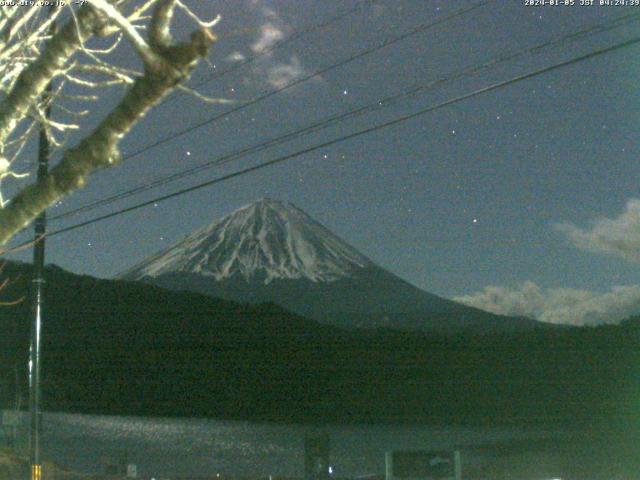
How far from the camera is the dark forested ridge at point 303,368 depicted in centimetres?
10350

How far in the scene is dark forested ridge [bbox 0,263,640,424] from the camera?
104 m

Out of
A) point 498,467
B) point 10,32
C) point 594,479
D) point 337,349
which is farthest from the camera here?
point 337,349

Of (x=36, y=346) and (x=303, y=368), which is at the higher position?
(x=303, y=368)

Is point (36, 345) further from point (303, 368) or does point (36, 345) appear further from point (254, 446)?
point (303, 368)

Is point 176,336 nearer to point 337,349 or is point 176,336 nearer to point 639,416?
point 337,349

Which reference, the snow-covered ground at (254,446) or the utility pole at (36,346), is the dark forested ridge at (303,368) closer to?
the snow-covered ground at (254,446)

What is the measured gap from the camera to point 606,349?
99.7 m

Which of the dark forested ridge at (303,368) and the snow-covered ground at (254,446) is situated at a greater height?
the dark forested ridge at (303,368)

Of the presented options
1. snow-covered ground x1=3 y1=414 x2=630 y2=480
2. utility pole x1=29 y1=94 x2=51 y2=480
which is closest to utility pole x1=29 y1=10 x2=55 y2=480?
utility pole x1=29 y1=94 x2=51 y2=480

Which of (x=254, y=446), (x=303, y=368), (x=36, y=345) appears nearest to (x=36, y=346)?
(x=36, y=345)

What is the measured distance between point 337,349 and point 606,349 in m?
44.4

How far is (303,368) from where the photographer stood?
420ft

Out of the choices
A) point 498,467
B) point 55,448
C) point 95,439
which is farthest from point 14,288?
point 498,467

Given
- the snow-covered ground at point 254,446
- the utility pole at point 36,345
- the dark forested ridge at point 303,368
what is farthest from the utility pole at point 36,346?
the dark forested ridge at point 303,368
